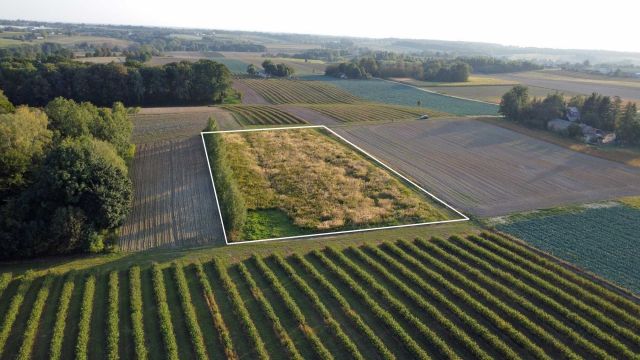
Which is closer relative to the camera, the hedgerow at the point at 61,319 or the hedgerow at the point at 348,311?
the hedgerow at the point at 61,319

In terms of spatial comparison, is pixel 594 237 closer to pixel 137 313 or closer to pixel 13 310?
pixel 137 313

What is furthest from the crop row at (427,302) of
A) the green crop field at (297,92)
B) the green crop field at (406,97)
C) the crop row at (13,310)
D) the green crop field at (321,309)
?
the green crop field at (297,92)

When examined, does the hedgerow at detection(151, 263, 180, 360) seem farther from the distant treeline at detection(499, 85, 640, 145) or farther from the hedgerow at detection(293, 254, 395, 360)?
the distant treeline at detection(499, 85, 640, 145)

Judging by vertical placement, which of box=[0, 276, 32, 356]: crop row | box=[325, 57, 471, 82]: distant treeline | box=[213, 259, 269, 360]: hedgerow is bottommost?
box=[0, 276, 32, 356]: crop row

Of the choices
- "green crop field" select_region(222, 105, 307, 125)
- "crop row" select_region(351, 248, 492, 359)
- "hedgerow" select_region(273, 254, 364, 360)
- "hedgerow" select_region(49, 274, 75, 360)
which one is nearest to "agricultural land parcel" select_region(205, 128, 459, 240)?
"hedgerow" select_region(273, 254, 364, 360)

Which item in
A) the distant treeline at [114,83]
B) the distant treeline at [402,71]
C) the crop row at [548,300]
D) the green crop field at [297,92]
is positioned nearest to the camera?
the crop row at [548,300]

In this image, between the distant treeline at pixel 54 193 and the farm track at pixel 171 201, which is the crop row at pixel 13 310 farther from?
the farm track at pixel 171 201
